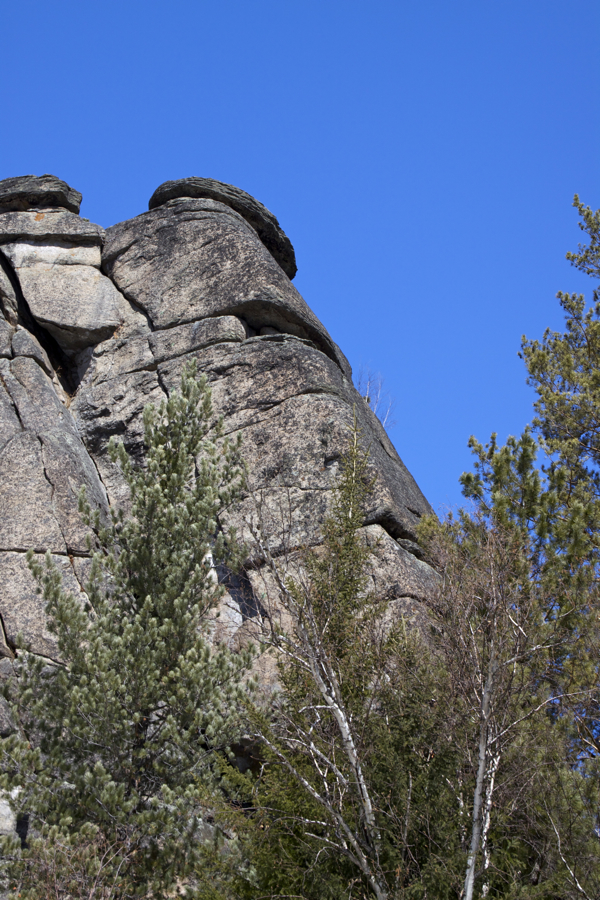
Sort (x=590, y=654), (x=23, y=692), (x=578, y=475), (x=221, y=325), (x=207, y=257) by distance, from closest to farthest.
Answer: (x=23, y=692) < (x=590, y=654) < (x=578, y=475) < (x=221, y=325) < (x=207, y=257)

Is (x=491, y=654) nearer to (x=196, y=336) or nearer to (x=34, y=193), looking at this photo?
(x=196, y=336)

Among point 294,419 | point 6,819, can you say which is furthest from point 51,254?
point 6,819

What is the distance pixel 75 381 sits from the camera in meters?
16.9

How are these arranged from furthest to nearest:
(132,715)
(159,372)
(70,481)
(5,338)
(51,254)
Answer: (51,254) < (5,338) < (159,372) < (70,481) < (132,715)

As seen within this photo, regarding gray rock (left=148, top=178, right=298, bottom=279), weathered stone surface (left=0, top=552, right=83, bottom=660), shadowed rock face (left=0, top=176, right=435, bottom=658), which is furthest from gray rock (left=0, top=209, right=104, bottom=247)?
weathered stone surface (left=0, top=552, right=83, bottom=660)

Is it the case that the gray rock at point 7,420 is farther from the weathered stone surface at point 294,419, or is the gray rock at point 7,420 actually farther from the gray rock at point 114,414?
the weathered stone surface at point 294,419

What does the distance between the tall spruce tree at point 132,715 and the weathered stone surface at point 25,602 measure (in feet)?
6.33

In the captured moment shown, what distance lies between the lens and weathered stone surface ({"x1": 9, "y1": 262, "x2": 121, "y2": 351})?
1694 centimetres

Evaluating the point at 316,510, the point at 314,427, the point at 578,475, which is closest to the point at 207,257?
the point at 314,427

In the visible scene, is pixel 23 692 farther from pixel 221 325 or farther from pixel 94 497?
pixel 221 325

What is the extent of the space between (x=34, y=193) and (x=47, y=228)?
58.1 inches

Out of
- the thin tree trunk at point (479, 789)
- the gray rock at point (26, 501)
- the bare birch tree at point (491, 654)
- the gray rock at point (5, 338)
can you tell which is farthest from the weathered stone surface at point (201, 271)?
the thin tree trunk at point (479, 789)

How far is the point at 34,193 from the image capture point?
64.4 feet

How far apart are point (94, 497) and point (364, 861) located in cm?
829
